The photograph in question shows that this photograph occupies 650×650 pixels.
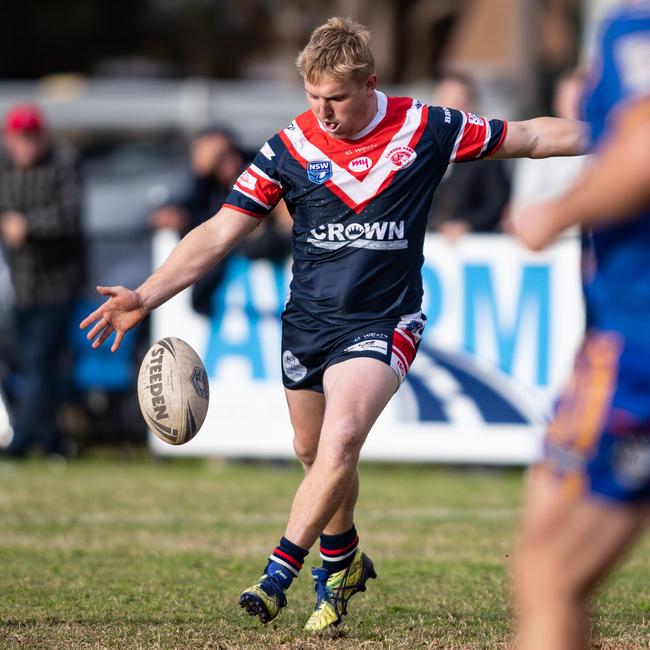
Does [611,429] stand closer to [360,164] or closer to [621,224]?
[621,224]

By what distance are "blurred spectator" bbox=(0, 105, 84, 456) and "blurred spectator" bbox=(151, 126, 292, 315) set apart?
840mm

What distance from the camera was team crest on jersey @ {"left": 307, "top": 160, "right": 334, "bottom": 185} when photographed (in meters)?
5.35

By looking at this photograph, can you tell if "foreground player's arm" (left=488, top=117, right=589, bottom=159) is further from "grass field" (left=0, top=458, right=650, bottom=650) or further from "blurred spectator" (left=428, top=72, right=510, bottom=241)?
"blurred spectator" (left=428, top=72, right=510, bottom=241)

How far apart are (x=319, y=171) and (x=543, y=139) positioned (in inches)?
36.0

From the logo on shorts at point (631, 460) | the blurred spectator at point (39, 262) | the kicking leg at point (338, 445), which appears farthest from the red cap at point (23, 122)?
the logo on shorts at point (631, 460)

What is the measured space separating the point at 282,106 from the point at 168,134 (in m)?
2.26

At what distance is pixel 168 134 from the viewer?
21719 mm

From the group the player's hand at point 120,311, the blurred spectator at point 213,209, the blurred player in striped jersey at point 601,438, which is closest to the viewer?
the blurred player in striped jersey at point 601,438

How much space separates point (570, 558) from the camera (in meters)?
3.22

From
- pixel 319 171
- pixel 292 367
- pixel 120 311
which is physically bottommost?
pixel 292 367

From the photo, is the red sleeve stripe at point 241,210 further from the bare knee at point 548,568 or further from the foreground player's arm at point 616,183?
the bare knee at point 548,568

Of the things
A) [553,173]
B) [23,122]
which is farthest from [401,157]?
[23,122]

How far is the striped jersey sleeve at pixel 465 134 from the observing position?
213 inches

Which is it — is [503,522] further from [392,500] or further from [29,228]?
[29,228]
